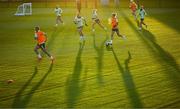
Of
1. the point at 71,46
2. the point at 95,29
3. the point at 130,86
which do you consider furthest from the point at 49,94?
the point at 95,29

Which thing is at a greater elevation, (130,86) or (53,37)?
(130,86)

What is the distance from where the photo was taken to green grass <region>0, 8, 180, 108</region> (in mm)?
16688

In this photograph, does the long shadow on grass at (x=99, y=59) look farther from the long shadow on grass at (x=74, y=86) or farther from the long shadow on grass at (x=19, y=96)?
the long shadow on grass at (x=19, y=96)

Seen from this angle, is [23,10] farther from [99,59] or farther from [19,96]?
[19,96]

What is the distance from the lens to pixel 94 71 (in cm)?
2159

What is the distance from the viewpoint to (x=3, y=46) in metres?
30.5

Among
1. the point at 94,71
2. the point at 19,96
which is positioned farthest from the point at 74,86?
the point at 94,71

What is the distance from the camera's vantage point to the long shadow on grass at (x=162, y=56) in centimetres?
2039

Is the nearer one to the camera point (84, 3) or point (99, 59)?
point (99, 59)

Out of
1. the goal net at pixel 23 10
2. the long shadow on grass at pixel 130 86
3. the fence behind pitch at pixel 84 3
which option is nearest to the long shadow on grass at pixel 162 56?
the long shadow on grass at pixel 130 86

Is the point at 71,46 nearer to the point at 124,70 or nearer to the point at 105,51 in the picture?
the point at 105,51

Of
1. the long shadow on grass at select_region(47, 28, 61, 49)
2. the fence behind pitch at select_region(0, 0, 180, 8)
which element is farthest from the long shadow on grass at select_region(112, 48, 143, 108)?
the fence behind pitch at select_region(0, 0, 180, 8)

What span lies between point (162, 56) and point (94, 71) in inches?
212

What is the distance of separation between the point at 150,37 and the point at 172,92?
15441mm
